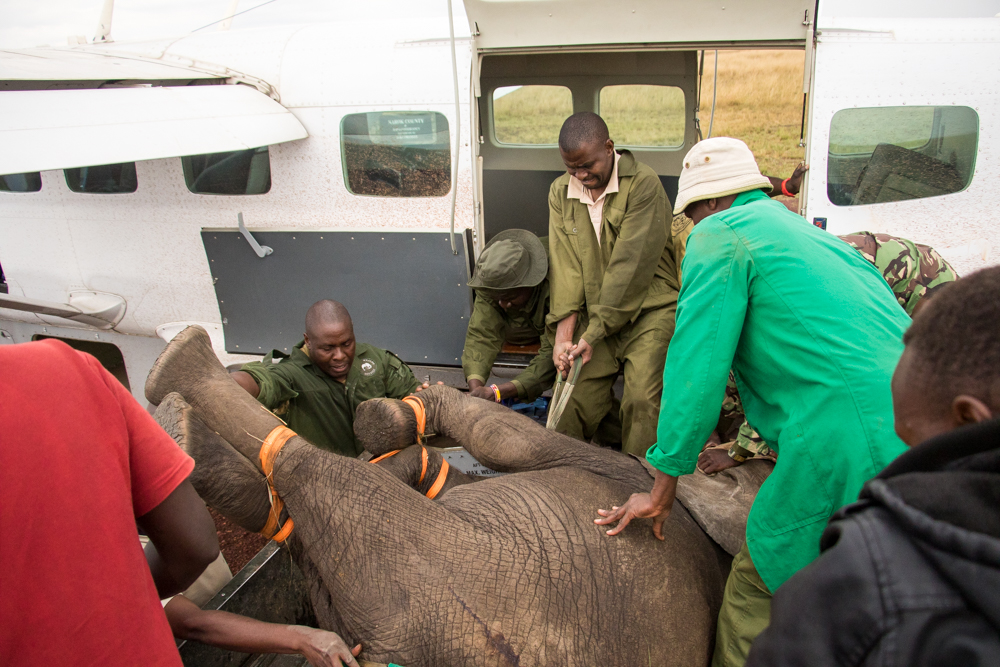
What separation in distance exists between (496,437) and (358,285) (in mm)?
2265

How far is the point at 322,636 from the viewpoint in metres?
1.98

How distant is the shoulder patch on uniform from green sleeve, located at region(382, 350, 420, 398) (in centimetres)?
7

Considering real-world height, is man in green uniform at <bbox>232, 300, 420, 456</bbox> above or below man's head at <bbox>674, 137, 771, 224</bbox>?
below

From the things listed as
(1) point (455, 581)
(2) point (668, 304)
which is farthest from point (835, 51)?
(1) point (455, 581)

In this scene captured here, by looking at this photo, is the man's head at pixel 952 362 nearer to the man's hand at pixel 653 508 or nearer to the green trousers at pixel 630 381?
the man's hand at pixel 653 508

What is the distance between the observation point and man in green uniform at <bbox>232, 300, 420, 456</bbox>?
3.34 metres

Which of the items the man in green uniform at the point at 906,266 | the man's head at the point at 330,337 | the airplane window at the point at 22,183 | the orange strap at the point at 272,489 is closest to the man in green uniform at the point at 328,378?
the man's head at the point at 330,337

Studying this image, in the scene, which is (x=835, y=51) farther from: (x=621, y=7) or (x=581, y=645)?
(x=581, y=645)

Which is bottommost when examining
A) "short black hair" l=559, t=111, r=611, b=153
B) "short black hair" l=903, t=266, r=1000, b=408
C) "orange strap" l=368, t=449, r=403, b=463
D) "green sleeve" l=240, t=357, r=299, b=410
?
"orange strap" l=368, t=449, r=403, b=463

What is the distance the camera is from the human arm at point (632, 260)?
11.8ft

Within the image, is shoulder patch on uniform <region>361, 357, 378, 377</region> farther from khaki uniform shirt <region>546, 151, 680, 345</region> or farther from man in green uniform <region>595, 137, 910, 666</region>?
man in green uniform <region>595, 137, 910, 666</region>

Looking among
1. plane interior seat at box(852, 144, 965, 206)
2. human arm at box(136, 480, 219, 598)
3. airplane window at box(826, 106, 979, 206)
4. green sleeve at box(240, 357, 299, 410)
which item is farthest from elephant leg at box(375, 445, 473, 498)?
plane interior seat at box(852, 144, 965, 206)

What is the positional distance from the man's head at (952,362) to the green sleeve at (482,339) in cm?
320

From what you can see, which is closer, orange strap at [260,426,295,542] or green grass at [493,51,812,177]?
orange strap at [260,426,295,542]
